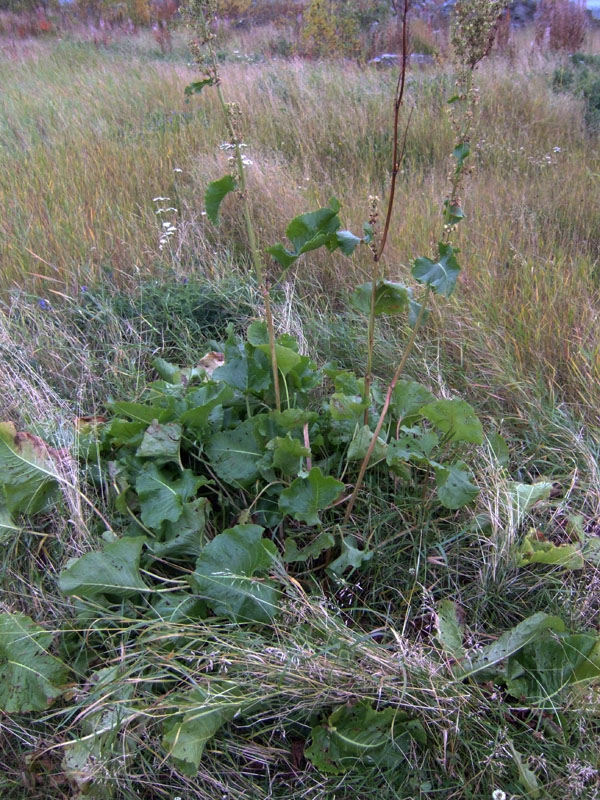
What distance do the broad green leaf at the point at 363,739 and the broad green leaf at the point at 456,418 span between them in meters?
0.78

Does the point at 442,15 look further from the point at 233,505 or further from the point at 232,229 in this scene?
the point at 233,505

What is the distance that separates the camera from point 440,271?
1.42 m

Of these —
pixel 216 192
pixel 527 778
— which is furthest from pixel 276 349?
pixel 527 778

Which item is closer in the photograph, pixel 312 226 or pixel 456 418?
pixel 312 226

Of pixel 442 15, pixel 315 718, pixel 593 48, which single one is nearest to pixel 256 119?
pixel 315 718

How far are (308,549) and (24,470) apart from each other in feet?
2.87

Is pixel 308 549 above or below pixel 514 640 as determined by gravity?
above

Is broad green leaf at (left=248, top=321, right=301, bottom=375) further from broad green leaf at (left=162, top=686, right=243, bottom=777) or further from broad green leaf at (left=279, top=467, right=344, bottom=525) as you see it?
broad green leaf at (left=162, top=686, right=243, bottom=777)

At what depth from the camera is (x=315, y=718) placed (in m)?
1.43

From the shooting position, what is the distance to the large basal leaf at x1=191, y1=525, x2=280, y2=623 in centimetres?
152

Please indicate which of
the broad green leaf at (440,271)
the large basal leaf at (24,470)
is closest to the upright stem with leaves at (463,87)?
the broad green leaf at (440,271)

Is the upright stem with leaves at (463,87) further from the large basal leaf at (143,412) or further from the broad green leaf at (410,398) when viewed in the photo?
the large basal leaf at (143,412)

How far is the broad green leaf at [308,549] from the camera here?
1.64m

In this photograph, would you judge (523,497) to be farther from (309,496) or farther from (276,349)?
(276,349)
